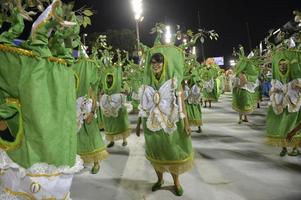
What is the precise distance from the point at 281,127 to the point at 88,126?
137 inches

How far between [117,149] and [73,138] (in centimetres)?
557

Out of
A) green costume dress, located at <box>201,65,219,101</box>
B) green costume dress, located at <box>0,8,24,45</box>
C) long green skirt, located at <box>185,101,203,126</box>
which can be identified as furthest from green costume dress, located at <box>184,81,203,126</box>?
green costume dress, located at <box>0,8,24,45</box>

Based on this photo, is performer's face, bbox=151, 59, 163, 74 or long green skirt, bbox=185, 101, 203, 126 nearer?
performer's face, bbox=151, 59, 163, 74

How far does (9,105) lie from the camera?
2.21 m

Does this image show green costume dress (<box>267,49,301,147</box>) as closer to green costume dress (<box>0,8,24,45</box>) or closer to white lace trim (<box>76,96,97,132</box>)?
white lace trim (<box>76,96,97,132</box>)

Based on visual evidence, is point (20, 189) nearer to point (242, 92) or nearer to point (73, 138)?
point (73, 138)

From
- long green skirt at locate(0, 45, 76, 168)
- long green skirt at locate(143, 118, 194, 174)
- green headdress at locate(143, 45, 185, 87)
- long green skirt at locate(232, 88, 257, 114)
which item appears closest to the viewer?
long green skirt at locate(0, 45, 76, 168)

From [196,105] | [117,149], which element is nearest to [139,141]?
[117,149]

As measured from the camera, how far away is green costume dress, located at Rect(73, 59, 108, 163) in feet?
17.7

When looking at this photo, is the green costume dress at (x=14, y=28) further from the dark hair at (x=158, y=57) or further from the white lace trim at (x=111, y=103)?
the white lace trim at (x=111, y=103)

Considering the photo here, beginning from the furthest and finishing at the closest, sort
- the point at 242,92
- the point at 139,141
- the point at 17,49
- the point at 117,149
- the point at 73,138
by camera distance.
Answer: the point at 242,92
the point at 139,141
the point at 117,149
the point at 73,138
the point at 17,49

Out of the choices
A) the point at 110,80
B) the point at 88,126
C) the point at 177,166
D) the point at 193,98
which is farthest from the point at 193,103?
the point at 177,166

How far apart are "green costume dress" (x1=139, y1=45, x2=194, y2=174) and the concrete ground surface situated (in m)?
0.48

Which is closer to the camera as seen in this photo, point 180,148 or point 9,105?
point 9,105
